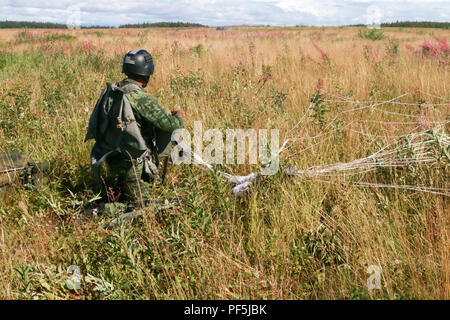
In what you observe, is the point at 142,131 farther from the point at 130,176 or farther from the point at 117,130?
the point at 130,176

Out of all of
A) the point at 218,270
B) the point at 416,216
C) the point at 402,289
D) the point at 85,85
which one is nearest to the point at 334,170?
the point at 416,216

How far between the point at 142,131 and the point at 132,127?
0.33 metres

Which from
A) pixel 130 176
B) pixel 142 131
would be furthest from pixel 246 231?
pixel 142 131

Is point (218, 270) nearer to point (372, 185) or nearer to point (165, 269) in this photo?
point (165, 269)

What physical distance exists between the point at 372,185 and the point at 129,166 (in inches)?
82.9

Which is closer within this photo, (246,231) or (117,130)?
(246,231)

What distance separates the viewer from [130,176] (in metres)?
3.12

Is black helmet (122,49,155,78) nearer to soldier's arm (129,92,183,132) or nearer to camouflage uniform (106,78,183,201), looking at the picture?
camouflage uniform (106,78,183,201)

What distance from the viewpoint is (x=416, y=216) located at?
247cm

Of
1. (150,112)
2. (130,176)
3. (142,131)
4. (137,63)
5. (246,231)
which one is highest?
(137,63)

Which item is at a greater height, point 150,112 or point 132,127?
point 150,112

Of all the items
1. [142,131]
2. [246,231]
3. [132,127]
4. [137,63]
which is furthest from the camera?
[142,131]

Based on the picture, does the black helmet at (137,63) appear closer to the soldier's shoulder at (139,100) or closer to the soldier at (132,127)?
the soldier at (132,127)
